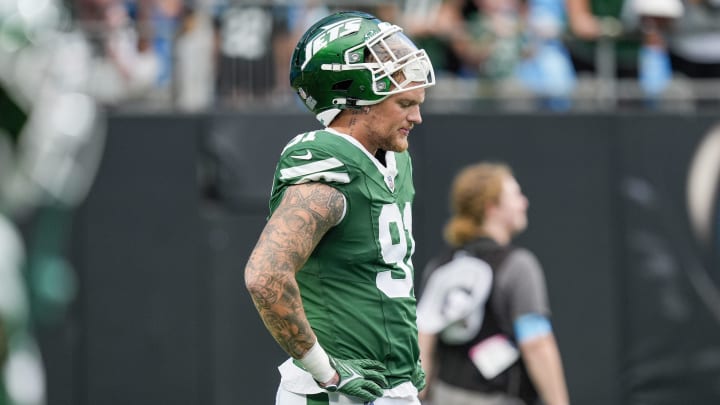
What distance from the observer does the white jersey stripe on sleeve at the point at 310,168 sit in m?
3.77

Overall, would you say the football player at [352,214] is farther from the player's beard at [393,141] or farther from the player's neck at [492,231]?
the player's neck at [492,231]

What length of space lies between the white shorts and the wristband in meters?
0.13

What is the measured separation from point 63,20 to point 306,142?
550cm

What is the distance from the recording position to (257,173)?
29.1 feet

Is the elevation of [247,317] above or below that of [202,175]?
below

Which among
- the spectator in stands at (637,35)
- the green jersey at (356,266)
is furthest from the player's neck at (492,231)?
the spectator in stands at (637,35)

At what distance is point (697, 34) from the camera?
31.7 ft

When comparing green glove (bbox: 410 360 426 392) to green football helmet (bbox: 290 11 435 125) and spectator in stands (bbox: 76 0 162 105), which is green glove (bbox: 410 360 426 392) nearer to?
green football helmet (bbox: 290 11 435 125)

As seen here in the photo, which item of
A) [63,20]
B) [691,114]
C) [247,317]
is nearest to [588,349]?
[691,114]

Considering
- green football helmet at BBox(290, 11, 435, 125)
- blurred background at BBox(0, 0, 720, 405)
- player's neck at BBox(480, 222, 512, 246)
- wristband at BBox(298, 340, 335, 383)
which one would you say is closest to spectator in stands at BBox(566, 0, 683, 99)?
blurred background at BBox(0, 0, 720, 405)

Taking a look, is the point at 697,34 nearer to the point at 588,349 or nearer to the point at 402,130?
the point at 588,349

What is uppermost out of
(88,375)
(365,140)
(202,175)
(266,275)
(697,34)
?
(365,140)

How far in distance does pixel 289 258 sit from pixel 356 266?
313 mm

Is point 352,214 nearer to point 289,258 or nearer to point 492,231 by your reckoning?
point 289,258
